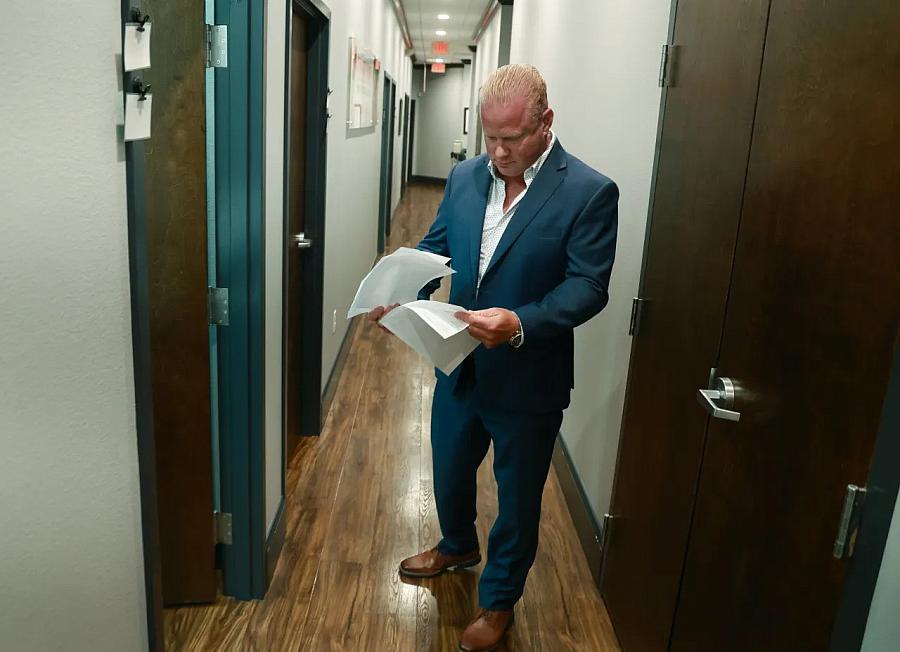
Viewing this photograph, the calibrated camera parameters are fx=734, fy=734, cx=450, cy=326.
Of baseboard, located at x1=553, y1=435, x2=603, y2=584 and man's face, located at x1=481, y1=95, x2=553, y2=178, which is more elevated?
man's face, located at x1=481, y1=95, x2=553, y2=178

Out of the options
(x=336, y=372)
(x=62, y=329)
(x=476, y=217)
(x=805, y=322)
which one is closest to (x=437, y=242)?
(x=476, y=217)

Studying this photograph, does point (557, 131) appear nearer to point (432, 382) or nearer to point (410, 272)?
point (432, 382)

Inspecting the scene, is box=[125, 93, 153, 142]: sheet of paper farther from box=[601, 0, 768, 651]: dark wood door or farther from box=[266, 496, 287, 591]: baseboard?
box=[266, 496, 287, 591]: baseboard

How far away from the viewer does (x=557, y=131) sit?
12.6 ft

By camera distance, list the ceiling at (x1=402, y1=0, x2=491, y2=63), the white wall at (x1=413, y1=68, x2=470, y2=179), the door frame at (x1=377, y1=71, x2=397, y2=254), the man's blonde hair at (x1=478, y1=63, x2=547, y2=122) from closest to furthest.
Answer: the man's blonde hair at (x1=478, y1=63, x2=547, y2=122), the door frame at (x1=377, y1=71, x2=397, y2=254), the ceiling at (x1=402, y1=0, x2=491, y2=63), the white wall at (x1=413, y1=68, x2=470, y2=179)

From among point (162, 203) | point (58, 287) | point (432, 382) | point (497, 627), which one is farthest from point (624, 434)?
point (432, 382)

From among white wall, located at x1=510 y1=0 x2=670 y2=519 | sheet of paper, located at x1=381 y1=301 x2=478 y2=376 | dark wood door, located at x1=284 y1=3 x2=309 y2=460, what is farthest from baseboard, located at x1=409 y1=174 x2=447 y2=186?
sheet of paper, located at x1=381 y1=301 x2=478 y2=376

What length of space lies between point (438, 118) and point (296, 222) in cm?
1458

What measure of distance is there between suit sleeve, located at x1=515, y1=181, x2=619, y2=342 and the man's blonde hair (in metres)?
0.25

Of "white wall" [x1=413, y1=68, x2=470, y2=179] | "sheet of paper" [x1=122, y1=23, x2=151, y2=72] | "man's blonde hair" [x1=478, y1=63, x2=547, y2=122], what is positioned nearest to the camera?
"sheet of paper" [x1=122, y1=23, x2=151, y2=72]

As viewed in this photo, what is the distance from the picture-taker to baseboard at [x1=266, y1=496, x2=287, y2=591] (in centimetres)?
222

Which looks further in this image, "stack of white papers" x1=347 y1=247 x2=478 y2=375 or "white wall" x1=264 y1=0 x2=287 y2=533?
"white wall" x1=264 y1=0 x2=287 y2=533

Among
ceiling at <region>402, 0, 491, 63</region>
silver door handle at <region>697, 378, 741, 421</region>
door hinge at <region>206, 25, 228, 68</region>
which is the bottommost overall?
silver door handle at <region>697, 378, 741, 421</region>

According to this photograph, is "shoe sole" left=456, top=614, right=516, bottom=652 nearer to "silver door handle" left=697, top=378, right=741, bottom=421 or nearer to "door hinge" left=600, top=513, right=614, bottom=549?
"door hinge" left=600, top=513, right=614, bottom=549
